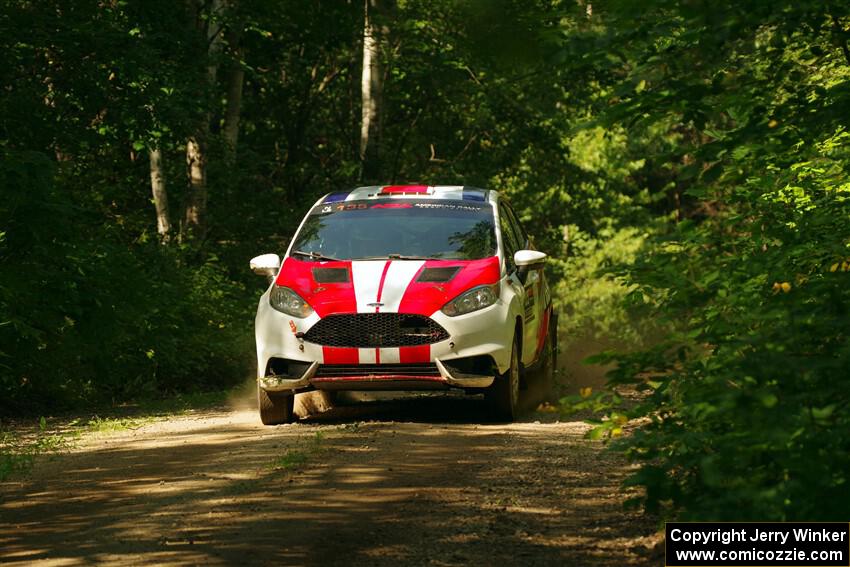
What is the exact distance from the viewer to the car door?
491 inches

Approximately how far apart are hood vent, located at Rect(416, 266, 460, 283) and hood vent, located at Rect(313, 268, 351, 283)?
61 centimetres

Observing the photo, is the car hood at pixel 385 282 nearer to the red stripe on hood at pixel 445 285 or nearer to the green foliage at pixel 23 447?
the red stripe on hood at pixel 445 285

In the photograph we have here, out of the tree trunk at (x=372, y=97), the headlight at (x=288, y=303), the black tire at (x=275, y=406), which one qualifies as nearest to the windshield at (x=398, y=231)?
the headlight at (x=288, y=303)

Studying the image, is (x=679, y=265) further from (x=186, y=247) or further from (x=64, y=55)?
(x=186, y=247)

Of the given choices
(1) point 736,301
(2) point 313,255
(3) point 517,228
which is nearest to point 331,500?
(1) point 736,301

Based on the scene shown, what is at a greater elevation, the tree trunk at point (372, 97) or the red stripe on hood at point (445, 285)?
the tree trunk at point (372, 97)

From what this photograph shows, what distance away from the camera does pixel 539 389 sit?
1402 cm

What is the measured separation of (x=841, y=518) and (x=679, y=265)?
7.07 ft

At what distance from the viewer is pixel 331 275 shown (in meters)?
11.7

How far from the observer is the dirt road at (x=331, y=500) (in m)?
6.43

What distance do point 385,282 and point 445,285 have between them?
50 cm

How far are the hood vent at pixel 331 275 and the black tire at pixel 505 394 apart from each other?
1.51 metres

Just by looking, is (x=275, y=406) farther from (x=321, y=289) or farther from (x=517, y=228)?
(x=517, y=228)

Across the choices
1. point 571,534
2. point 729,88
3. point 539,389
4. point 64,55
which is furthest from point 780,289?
point 64,55
